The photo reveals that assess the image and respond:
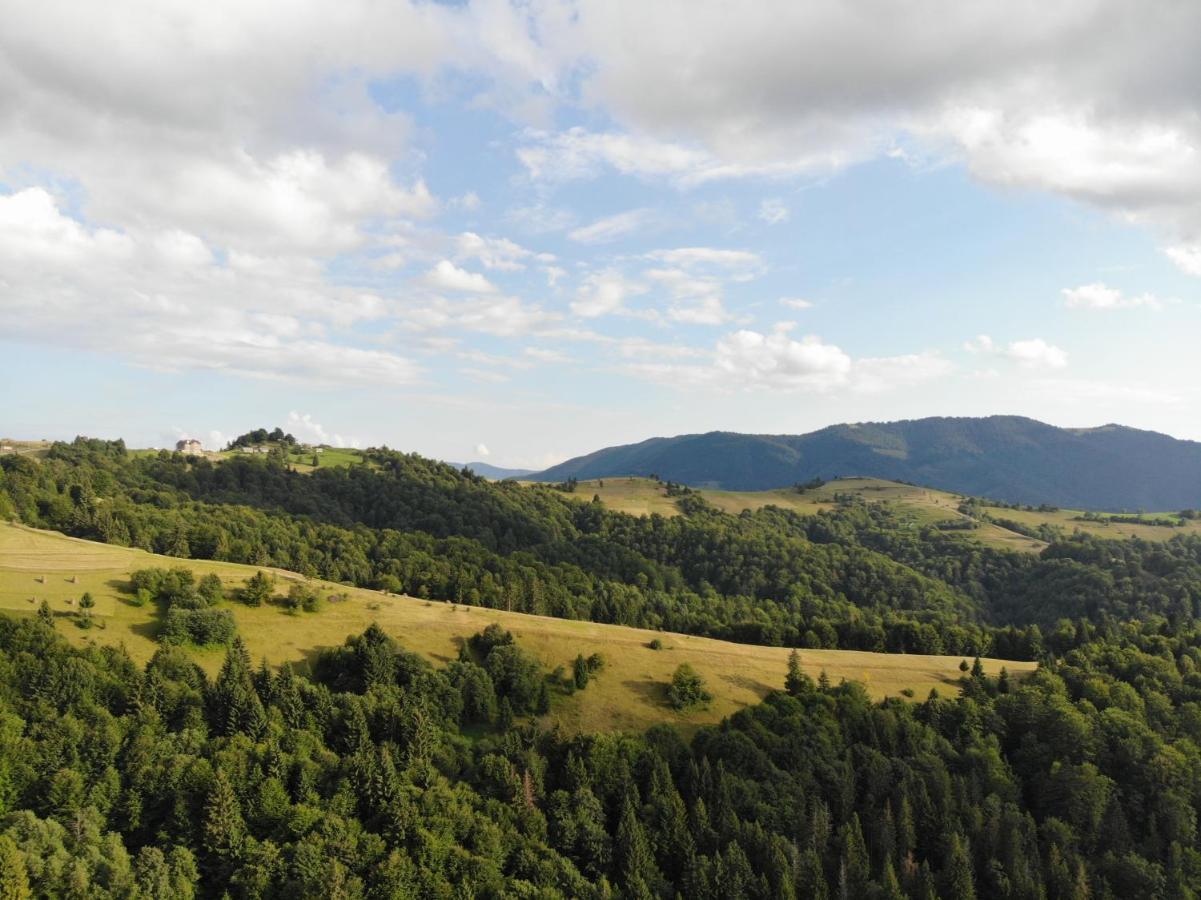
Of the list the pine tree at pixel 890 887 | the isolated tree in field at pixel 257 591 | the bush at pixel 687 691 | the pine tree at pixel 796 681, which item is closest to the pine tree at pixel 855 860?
the pine tree at pixel 890 887

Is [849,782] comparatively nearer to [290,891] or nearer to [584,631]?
[584,631]

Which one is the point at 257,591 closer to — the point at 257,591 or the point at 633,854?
the point at 257,591

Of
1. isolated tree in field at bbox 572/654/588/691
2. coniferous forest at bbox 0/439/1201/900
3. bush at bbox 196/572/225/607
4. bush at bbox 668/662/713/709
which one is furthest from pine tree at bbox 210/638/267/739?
bush at bbox 668/662/713/709

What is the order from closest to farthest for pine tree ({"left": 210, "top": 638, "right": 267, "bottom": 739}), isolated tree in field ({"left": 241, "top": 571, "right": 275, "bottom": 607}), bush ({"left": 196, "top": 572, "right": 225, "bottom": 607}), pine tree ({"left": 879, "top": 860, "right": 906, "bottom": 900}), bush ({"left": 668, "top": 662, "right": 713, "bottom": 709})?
pine tree ({"left": 879, "top": 860, "right": 906, "bottom": 900})
pine tree ({"left": 210, "top": 638, "right": 267, "bottom": 739})
bush ({"left": 668, "top": 662, "right": 713, "bottom": 709})
bush ({"left": 196, "top": 572, "right": 225, "bottom": 607})
isolated tree in field ({"left": 241, "top": 571, "right": 275, "bottom": 607})

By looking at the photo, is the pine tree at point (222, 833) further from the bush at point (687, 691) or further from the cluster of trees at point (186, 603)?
the bush at point (687, 691)

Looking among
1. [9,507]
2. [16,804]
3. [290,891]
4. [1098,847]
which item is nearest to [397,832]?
[290,891]

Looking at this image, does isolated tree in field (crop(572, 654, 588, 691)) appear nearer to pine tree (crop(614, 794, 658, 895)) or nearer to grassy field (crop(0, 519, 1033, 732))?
grassy field (crop(0, 519, 1033, 732))
